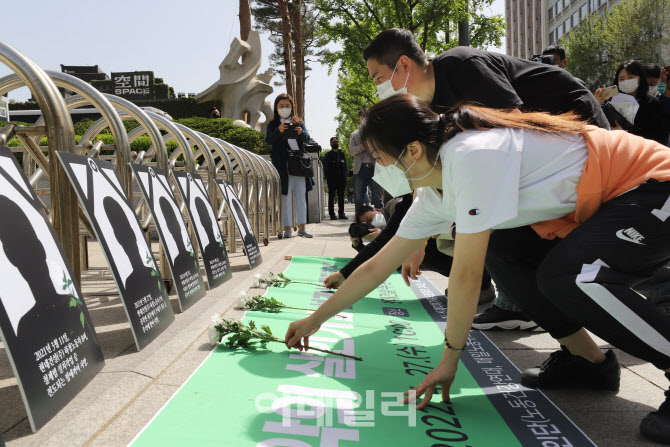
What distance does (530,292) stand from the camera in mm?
2404

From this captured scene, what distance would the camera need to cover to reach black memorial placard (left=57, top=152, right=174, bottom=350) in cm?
235

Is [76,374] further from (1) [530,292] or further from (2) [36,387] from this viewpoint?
(1) [530,292]

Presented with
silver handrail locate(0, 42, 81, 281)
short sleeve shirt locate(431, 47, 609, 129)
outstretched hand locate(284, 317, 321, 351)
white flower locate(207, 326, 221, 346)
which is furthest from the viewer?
short sleeve shirt locate(431, 47, 609, 129)

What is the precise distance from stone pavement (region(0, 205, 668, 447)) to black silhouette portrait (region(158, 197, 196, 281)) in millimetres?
237

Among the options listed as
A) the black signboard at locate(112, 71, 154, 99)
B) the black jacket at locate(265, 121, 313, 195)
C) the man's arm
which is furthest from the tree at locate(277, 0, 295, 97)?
the black signboard at locate(112, 71, 154, 99)

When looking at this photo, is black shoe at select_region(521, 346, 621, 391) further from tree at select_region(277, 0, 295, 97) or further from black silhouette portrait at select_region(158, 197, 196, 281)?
tree at select_region(277, 0, 295, 97)

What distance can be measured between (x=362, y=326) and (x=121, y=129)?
166cm

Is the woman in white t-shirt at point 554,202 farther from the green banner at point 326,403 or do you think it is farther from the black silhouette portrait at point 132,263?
the black silhouette portrait at point 132,263

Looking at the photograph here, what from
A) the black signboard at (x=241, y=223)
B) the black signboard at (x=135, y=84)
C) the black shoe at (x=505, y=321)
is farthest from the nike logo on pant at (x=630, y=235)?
the black signboard at (x=135, y=84)

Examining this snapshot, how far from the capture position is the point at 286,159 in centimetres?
895

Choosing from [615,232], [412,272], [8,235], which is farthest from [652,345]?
[8,235]

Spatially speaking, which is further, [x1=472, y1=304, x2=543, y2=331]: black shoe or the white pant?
the white pant

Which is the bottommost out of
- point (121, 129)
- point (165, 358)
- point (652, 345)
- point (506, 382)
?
point (506, 382)

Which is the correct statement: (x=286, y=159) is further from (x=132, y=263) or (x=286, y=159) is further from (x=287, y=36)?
(x=287, y=36)
